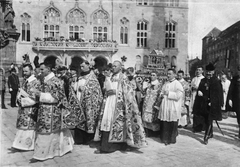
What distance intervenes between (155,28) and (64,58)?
11705 millimetres

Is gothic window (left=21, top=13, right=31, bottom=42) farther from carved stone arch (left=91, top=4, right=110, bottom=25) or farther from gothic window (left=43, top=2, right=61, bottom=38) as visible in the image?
carved stone arch (left=91, top=4, right=110, bottom=25)

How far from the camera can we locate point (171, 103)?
233 inches

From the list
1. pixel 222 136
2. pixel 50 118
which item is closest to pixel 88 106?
pixel 50 118

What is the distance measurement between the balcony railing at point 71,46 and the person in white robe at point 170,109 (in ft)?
67.6

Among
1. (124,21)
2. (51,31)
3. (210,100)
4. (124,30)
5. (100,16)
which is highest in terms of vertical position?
(100,16)

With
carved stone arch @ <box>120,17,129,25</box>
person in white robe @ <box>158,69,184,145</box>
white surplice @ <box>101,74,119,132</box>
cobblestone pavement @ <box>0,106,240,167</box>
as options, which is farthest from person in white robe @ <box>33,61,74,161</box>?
carved stone arch @ <box>120,17,129,25</box>

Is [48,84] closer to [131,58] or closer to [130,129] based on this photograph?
[130,129]

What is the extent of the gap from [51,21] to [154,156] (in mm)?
24892

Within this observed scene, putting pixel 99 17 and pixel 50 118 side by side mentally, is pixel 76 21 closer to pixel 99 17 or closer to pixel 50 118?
pixel 99 17

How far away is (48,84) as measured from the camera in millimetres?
4547

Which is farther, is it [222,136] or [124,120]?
[222,136]

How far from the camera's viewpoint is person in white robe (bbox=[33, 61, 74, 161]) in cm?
438

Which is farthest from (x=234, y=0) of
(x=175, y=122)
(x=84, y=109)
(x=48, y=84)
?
(x=48, y=84)

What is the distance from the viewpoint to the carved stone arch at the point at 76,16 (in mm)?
26555
